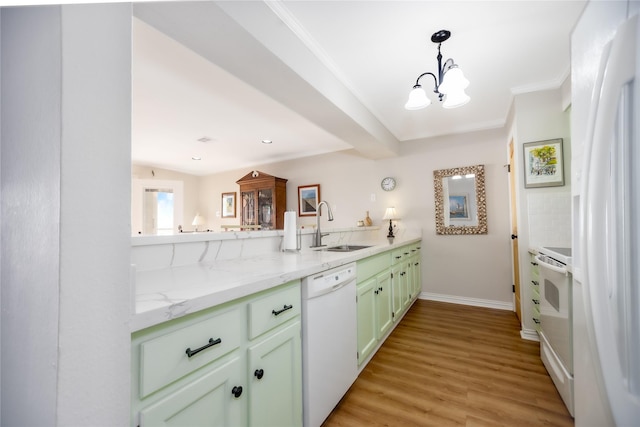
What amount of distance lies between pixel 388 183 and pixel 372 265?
2249mm

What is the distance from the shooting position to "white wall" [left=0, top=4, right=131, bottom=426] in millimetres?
498

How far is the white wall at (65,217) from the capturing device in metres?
0.50

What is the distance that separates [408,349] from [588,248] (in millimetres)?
1986

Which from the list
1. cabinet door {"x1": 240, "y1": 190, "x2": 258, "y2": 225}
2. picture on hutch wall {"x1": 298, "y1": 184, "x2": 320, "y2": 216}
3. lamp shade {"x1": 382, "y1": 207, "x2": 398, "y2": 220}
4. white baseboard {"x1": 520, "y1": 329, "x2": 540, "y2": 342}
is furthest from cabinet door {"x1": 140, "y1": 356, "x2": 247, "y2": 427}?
cabinet door {"x1": 240, "y1": 190, "x2": 258, "y2": 225}

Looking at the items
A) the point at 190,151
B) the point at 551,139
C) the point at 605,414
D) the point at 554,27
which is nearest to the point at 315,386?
the point at 605,414

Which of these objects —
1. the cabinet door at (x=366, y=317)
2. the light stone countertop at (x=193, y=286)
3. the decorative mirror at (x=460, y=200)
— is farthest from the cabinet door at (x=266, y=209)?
the light stone countertop at (x=193, y=286)

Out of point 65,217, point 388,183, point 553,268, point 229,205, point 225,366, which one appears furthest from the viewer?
point 229,205

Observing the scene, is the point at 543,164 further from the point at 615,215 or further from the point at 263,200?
the point at 263,200

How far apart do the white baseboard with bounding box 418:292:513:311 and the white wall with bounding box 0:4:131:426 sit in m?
3.72

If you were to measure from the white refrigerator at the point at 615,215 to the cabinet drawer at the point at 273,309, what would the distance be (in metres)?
0.91

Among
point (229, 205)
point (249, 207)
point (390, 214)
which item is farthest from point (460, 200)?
point (229, 205)

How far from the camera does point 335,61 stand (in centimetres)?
208

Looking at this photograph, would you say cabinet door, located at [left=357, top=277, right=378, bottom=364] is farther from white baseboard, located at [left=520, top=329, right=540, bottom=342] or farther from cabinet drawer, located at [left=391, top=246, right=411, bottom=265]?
white baseboard, located at [left=520, top=329, right=540, bottom=342]

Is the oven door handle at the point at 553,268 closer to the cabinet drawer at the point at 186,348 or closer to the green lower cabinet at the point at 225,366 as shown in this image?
the green lower cabinet at the point at 225,366
